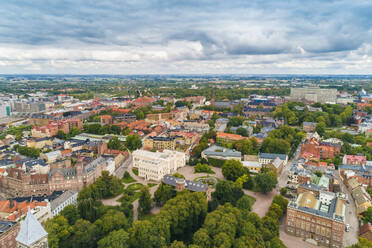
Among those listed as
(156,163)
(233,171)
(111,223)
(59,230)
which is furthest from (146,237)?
(233,171)

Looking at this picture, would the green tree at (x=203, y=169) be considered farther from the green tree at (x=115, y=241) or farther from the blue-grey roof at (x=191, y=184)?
the green tree at (x=115, y=241)

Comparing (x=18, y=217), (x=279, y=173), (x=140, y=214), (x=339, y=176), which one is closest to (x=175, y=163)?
(x=140, y=214)

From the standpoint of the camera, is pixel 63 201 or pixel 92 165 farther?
pixel 92 165

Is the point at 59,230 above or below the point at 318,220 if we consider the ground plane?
below

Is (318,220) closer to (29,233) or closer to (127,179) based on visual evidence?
(29,233)

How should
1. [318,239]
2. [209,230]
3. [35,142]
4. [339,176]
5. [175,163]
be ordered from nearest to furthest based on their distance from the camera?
[209,230] < [318,239] < [339,176] < [175,163] < [35,142]

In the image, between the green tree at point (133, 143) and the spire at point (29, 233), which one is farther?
the green tree at point (133, 143)

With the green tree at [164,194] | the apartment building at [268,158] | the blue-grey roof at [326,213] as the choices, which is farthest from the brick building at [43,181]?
the apartment building at [268,158]

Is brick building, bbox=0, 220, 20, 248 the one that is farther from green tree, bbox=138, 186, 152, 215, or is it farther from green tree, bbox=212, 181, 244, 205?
green tree, bbox=212, 181, 244, 205

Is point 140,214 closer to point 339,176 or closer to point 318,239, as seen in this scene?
point 318,239
